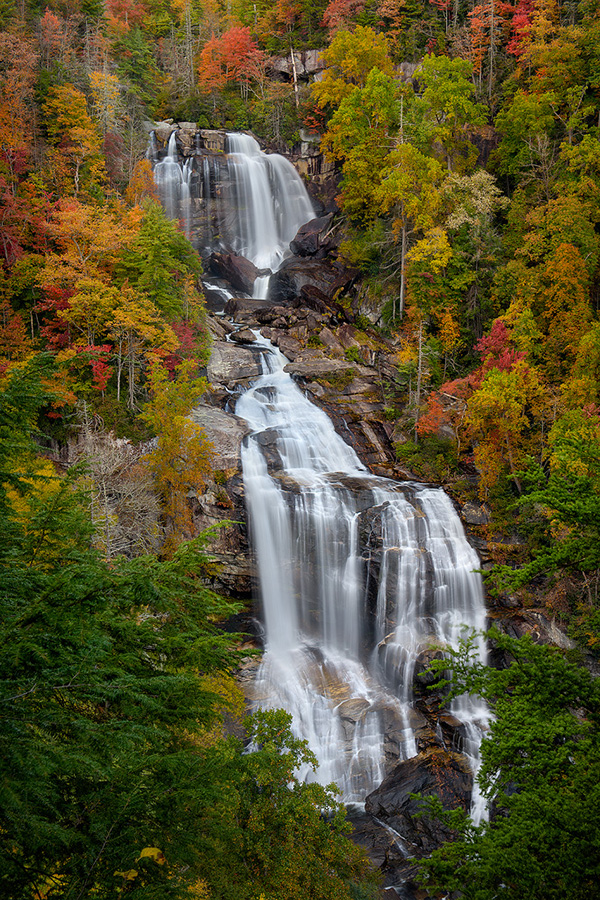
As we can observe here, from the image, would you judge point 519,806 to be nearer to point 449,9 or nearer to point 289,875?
point 289,875

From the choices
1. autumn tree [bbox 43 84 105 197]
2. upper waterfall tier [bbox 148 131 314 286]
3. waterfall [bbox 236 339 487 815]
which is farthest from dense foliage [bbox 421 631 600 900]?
upper waterfall tier [bbox 148 131 314 286]

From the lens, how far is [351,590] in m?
22.6

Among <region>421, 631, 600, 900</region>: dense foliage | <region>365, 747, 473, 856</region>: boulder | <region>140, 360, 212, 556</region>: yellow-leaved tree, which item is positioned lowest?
<region>365, 747, 473, 856</region>: boulder

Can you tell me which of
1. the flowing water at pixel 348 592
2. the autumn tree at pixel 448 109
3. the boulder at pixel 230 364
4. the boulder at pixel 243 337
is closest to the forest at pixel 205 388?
the autumn tree at pixel 448 109

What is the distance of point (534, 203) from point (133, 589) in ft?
103

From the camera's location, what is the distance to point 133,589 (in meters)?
5.98

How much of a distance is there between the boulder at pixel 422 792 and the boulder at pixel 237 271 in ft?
97.7

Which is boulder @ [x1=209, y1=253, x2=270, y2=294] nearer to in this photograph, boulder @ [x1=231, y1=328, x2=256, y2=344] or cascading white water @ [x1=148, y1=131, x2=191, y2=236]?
cascading white water @ [x1=148, y1=131, x2=191, y2=236]

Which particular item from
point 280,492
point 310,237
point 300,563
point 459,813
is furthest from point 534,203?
Answer: point 459,813

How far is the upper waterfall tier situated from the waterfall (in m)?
21.5

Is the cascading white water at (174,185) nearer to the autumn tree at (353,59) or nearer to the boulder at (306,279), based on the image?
the boulder at (306,279)

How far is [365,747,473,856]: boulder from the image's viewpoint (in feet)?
53.4

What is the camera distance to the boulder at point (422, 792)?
1627 centimetres

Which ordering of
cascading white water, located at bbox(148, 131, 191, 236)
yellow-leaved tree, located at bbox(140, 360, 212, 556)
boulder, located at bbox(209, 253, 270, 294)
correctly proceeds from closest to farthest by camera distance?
yellow-leaved tree, located at bbox(140, 360, 212, 556) → boulder, located at bbox(209, 253, 270, 294) → cascading white water, located at bbox(148, 131, 191, 236)
